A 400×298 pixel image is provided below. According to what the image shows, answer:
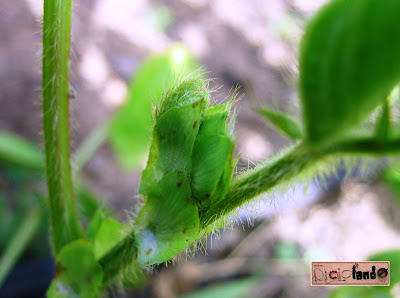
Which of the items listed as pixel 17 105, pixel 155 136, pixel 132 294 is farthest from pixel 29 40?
pixel 155 136

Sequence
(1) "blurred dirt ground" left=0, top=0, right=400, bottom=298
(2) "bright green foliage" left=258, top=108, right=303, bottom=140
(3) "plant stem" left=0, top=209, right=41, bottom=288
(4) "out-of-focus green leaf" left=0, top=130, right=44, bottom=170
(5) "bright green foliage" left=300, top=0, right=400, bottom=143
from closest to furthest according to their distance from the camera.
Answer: (5) "bright green foliage" left=300, top=0, right=400, bottom=143
(2) "bright green foliage" left=258, top=108, right=303, bottom=140
(3) "plant stem" left=0, top=209, right=41, bottom=288
(4) "out-of-focus green leaf" left=0, top=130, right=44, bottom=170
(1) "blurred dirt ground" left=0, top=0, right=400, bottom=298

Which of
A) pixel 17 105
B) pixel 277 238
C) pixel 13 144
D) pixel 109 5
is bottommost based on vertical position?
pixel 277 238

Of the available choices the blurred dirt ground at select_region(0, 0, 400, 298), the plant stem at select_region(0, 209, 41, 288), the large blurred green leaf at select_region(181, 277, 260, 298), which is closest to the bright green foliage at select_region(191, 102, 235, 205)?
the blurred dirt ground at select_region(0, 0, 400, 298)

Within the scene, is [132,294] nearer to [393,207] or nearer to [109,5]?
[393,207]

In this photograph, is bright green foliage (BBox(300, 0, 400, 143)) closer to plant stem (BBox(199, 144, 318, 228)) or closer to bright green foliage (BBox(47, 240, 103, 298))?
plant stem (BBox(199, 144, 318, 228))

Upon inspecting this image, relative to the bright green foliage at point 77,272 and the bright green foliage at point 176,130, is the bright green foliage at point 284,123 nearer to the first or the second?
the bright green foliage at point 176,130

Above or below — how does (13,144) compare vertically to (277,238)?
above
